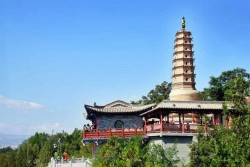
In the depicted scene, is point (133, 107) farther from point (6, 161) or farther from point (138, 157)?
point (6, 161)

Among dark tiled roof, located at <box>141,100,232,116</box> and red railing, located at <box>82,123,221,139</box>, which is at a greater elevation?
dark tiled roof, located at <box>141,100,232,116</box>

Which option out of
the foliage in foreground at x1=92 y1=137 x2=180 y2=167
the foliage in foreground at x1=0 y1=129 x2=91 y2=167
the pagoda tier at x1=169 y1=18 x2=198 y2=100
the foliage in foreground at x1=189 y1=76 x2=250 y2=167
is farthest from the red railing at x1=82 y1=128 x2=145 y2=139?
the foliage in foreground at x1=0 y1=129 x2=91 y2=167

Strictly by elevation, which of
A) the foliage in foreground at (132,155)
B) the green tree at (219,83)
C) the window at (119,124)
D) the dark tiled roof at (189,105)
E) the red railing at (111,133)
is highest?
the green tree at (219,83)

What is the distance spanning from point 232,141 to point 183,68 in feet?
83.0

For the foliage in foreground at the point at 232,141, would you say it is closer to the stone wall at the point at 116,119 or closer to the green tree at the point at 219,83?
the stone wall at the point at 116,119

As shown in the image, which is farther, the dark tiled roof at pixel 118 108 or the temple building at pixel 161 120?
the dark tiled roof at pixel 118 108

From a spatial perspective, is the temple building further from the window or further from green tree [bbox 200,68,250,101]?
green tree [bbox 200,68,250,101]

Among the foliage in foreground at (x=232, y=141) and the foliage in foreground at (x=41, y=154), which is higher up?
the foliage in foreground at (x=232, y=141)

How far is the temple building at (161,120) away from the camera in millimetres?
27234

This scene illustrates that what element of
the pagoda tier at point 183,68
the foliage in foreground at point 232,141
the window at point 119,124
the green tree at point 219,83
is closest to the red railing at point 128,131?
the window at point 119,124

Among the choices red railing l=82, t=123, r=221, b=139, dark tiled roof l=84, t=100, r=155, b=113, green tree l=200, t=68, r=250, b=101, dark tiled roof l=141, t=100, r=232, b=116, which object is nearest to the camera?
dark tiled roof l=141, t=100, r=232, b=116

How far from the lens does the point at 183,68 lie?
44.4 metres

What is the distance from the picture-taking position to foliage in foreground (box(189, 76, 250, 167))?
19.1m

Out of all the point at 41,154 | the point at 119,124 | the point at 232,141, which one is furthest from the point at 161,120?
the point at 41,154
